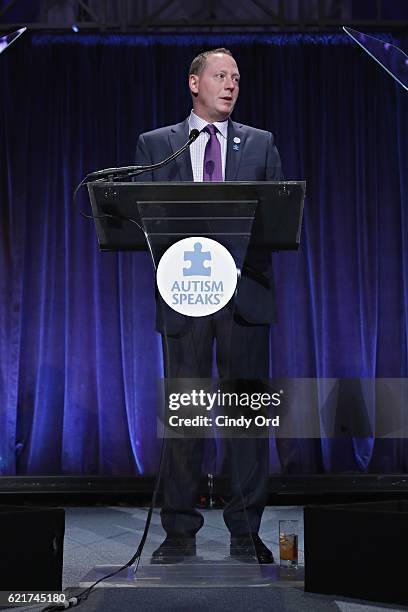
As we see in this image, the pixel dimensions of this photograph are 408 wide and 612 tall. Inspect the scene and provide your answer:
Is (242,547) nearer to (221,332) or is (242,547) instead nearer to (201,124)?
(221,332)

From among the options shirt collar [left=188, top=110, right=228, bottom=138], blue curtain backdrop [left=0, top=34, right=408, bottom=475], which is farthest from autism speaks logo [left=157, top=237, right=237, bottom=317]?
blue curtain backdrop [left=0, top=34, right=408, bottom=475]

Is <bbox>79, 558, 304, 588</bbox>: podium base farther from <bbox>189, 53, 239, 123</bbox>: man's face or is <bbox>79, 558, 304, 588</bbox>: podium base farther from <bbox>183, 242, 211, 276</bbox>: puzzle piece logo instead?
<bbox>189, 53, 239, 123</bbox>: man's face

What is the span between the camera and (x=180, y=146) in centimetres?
225

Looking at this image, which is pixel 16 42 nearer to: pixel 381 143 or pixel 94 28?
pixel 94 28

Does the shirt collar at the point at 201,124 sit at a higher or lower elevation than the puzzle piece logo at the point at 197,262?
higher

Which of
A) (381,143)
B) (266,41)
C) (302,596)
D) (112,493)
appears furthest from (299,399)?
(302,596)

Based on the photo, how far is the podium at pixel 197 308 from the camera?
6.04ft

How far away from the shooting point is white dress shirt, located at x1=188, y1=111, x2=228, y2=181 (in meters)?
2.20

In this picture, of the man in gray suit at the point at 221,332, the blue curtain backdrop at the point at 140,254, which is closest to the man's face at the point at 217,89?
the man in gray suit at the point at 221,332

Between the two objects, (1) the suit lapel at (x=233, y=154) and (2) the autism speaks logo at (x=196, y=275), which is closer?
(2) the autism speaks logo at (x=196, y=275)

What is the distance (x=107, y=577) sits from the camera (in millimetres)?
1895

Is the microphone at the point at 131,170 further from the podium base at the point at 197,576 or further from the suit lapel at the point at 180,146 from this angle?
the podium base at the point at 197,576

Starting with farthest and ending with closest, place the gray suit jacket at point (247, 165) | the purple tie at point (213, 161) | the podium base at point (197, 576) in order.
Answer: the purple tie at point (213, 161), the gray suit jacket at point (247, 165), the podium base at point (197, 576)

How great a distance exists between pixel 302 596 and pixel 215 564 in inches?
12.7
